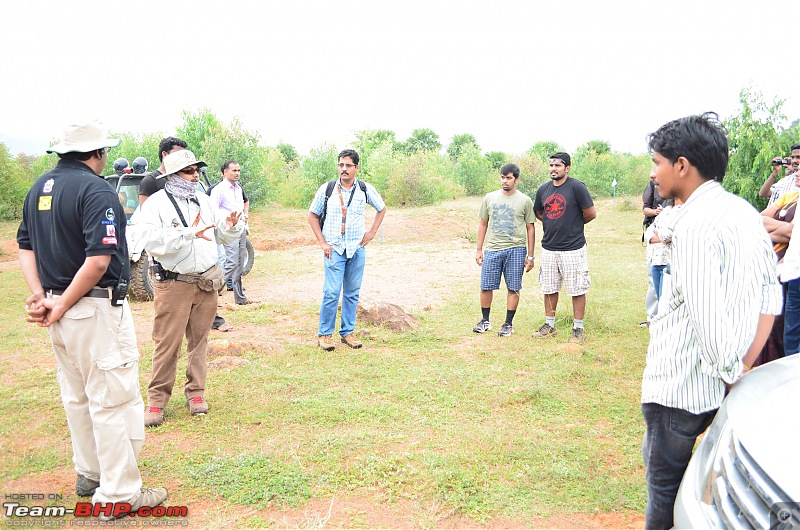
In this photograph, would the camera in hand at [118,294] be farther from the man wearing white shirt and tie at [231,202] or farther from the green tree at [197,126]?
the green tree at [197,126]

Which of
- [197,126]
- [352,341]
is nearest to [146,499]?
[352,341]

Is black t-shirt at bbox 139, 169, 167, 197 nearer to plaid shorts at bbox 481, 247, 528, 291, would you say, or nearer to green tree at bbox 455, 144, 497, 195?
plaid shorts at bbox 481, 247, 528, 291

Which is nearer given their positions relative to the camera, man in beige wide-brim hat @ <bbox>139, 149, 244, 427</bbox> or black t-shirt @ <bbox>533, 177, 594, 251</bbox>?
man in beige wide-brim hat @ <bbox>139, 149, 244, 427</bbox>

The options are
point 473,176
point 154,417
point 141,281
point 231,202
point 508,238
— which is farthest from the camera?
point 473,176

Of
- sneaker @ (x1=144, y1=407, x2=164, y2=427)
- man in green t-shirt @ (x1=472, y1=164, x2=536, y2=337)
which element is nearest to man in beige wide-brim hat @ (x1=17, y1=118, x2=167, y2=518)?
sneaker @ (x1=144, y1=407, x2=164, y2=427)

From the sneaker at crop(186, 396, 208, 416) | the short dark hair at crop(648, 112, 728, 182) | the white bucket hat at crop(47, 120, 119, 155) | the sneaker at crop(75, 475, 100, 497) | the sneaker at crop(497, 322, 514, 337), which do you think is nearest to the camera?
the short dark hair at crop(648, 112, 728, 182)

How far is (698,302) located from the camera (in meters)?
1.92

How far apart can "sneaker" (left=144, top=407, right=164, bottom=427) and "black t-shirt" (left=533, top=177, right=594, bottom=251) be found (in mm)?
4056

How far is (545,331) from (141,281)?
19.2 feet

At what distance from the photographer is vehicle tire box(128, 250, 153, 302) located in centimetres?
856

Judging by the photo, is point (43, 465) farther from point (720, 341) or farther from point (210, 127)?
point (210, 127)

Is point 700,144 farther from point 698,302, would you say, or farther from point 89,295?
point 89,295

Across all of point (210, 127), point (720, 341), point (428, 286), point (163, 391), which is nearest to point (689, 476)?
point (720, 341)

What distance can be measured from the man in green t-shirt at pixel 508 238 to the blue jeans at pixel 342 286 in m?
1.34
